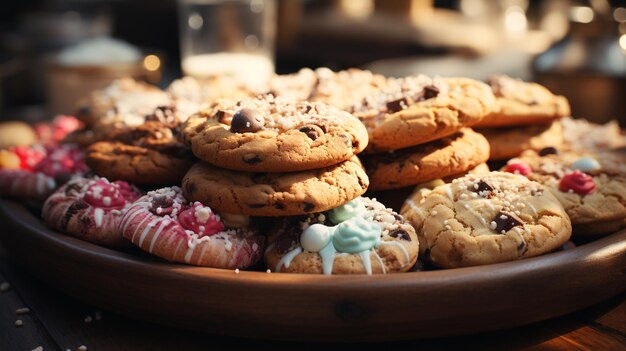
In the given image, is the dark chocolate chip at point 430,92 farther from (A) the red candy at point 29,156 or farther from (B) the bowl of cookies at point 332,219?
(A) the red candy at point 29,156

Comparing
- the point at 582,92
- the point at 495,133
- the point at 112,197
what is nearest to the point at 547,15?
the point at 582,92

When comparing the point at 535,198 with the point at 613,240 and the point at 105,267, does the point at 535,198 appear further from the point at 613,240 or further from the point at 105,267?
the point at 105,267

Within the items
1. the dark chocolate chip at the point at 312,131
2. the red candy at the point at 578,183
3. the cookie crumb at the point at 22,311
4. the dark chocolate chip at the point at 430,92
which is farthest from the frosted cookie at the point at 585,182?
the cookie crumb at the point at 22,311

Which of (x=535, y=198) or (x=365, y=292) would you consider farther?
(x=535, y=198)

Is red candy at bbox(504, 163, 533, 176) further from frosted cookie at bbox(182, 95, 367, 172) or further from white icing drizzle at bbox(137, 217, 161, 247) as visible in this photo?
white icing drizzle at bbox(137, 217, 161, 247)

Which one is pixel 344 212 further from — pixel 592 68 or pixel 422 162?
pixel 592 68

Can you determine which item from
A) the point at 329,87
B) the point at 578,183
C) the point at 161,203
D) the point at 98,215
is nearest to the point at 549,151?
the point at 578,183

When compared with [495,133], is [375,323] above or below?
below
